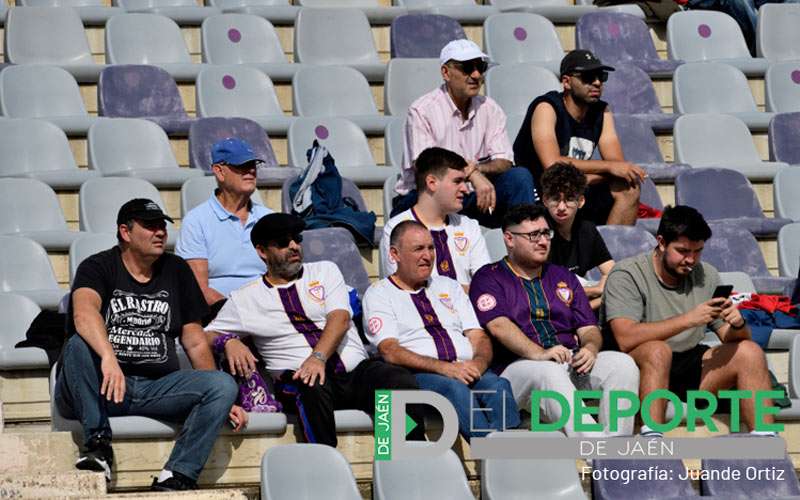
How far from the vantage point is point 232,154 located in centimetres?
680

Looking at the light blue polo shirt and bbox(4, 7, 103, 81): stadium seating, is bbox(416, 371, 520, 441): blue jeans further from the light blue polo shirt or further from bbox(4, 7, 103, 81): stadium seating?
bbox(4, 7, 103, 81): stadium seating

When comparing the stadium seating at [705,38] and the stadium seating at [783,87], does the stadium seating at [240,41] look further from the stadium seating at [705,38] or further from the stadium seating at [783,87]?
the stadium seating at [783,87]

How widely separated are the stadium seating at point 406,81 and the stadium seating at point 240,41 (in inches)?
24.4

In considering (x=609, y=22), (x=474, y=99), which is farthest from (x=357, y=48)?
(x=474, y=99)

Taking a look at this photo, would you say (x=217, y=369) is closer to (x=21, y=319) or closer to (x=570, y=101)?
(x=21, y=319)

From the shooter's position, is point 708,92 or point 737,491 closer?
point 737,491

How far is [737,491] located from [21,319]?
2.64m

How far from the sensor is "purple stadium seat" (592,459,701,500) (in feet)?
19.3

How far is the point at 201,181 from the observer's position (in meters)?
7.48

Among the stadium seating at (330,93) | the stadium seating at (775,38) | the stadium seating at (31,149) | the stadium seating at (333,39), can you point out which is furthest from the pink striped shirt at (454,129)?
the stadium seating at (775,38)

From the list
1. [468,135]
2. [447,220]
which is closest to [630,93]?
[468,135]

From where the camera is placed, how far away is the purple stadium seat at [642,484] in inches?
232

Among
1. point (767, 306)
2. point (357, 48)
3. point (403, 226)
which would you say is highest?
point (357, 48)

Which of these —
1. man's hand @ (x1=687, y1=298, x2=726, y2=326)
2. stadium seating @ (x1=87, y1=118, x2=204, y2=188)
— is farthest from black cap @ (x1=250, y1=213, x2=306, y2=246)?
stadium seating @ (x1=87, y1=118, x2=204, y2=188)
